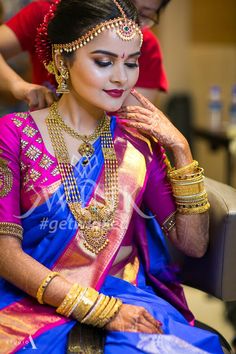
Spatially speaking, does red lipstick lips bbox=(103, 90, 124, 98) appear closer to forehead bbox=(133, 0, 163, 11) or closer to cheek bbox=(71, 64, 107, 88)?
cheek bbox=(71, 64, 107, 88)

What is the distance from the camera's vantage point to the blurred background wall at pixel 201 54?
187 inches

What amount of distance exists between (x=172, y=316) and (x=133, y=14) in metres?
0.73

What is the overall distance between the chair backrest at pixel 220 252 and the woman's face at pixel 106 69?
0.38 m

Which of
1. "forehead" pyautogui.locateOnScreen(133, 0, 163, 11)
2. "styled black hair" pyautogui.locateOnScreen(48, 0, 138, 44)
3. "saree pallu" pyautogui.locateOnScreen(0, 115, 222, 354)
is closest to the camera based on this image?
"saree pallu" pyautogui.locateOnScreen(0, 115, 222, 354)

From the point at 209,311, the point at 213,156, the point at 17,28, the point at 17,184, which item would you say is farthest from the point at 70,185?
the point at 213,156

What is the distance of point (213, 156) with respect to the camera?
494 cm

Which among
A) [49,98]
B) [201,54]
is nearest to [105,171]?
[49,98]

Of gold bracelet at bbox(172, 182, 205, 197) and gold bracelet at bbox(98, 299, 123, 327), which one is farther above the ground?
gold bracelet at bbox(172, 182, 205, 197)

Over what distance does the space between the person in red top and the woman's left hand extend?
0.21 feet

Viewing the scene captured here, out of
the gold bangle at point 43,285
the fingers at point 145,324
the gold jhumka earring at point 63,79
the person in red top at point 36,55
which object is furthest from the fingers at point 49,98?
the fingers at point 145,324

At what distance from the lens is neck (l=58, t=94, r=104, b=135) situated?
4.74 feet

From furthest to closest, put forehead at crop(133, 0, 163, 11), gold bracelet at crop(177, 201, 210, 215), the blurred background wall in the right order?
the blurred background wall
forehead at crop(133, 0, 163, 11)
gold bracelet at crop(177, 201, 210, 215)

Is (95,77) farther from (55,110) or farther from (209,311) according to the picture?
(209,311)

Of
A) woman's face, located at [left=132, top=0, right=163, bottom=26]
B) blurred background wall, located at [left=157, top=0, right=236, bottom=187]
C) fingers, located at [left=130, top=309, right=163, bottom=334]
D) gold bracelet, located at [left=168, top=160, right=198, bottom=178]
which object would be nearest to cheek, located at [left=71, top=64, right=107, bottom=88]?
gold bracelet, located at [left=168, top=160, right=198, bottom=178]
